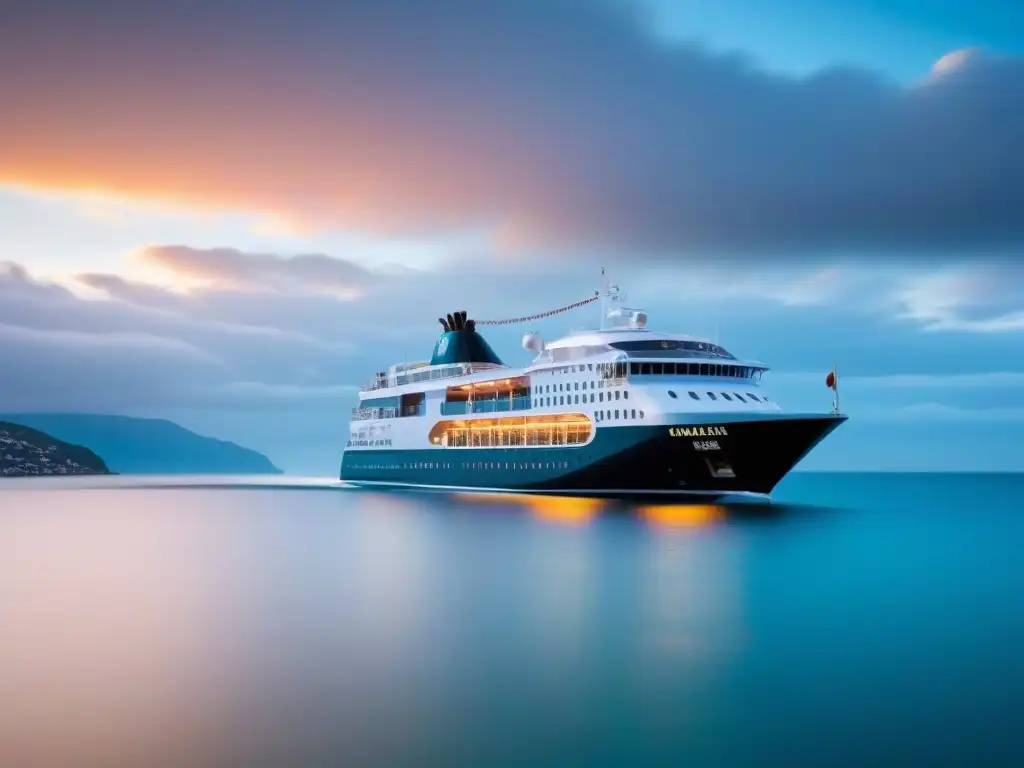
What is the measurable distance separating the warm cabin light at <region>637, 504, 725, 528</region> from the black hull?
1193 millimetres

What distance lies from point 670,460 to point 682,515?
11.3ft

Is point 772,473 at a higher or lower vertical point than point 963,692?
higher

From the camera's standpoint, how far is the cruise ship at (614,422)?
46.5 metres

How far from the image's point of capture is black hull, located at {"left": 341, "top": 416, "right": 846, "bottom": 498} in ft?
149

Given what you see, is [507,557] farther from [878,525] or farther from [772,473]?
[878,525]

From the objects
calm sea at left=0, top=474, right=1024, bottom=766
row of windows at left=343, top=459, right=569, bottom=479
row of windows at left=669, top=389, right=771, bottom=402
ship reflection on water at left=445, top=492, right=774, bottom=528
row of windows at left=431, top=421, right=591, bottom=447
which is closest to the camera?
calm sea at left=0, top=474, right=1024, bottom=766

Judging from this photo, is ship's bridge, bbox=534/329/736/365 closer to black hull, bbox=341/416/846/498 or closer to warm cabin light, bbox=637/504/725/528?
black hull, bbox=341/416/846/498

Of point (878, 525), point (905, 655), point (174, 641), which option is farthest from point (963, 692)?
point (878, 525)

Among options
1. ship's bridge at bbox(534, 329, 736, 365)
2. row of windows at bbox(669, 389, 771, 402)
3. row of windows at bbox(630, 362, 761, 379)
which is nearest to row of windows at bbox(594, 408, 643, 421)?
row of windows at bbox(669, 389, 771, 402)

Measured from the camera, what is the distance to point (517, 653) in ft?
55.5

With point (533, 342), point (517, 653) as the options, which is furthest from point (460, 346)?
point (517, 653)

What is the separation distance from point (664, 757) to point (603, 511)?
37527mm

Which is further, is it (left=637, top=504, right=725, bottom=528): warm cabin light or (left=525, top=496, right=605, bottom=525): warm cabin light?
(left=525, top=496, right=605, bottom=525): warm cabin light

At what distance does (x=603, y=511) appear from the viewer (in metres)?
48.7
